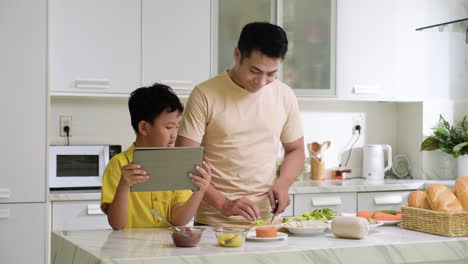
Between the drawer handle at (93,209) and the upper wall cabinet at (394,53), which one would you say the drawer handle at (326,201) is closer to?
the upper wall cabinet at (394,53)

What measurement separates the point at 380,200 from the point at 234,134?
181 centimetres

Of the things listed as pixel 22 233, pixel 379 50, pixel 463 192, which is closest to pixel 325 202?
pixel 379 50

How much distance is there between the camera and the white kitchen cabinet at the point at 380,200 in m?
4.27

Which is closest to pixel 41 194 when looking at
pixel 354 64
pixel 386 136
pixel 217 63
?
pixel 217 63

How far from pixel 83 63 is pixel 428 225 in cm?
230

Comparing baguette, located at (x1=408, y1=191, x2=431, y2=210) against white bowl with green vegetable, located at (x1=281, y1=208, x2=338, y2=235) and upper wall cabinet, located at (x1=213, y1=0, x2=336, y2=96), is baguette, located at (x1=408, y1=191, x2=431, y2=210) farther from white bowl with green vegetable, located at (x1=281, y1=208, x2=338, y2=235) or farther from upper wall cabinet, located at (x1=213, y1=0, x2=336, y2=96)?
upper wall cabinet, located at (x1=213, y1=0, x2=336, y2=96)

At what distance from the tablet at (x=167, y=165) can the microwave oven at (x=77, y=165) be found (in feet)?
6.44

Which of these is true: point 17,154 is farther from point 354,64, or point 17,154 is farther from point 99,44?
point 354,64

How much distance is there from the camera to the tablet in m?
2.08

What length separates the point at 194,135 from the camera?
8.83 ft

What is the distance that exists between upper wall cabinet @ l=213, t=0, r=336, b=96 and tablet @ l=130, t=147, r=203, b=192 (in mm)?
2133

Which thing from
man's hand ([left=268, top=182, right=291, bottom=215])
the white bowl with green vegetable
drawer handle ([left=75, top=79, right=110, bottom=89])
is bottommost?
the white bowl with green vegetable

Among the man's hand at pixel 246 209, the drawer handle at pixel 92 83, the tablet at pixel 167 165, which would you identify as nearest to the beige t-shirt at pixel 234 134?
→ the man's hand at pixel 246 209

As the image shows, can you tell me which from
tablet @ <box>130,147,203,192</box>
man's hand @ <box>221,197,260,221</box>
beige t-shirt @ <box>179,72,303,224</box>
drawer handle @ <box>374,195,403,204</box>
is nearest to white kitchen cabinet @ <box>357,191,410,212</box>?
drawer handle @ <box>374,195,403,204</box>
